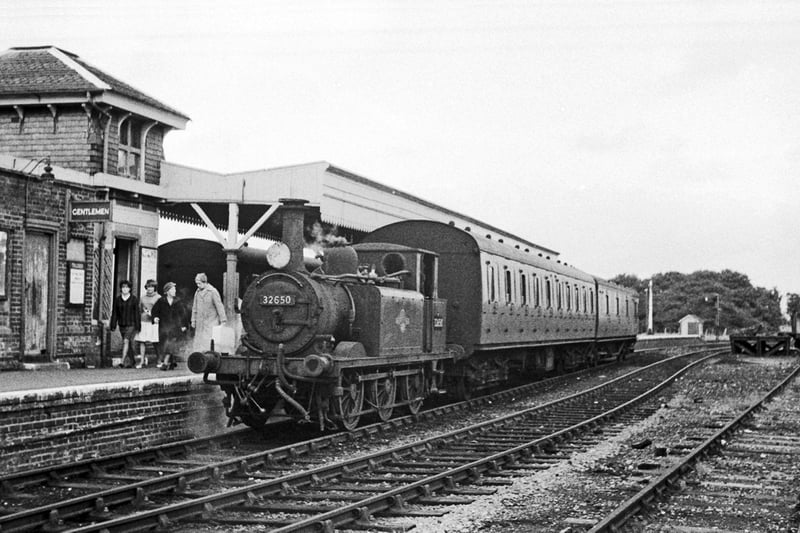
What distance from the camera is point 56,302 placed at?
14.1 m

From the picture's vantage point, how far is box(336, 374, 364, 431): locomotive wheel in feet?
37.1

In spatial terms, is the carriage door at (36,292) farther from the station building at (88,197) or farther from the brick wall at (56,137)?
the brick wall at (56,137)

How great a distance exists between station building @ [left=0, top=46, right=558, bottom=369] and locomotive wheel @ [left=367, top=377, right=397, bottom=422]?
377 cm

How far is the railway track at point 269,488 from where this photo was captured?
6.92m

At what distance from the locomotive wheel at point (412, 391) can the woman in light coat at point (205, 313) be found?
2754mm

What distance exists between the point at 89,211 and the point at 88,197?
1011mm

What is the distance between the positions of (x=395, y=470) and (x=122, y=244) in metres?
9.56

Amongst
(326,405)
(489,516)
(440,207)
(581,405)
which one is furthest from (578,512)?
(440,207)

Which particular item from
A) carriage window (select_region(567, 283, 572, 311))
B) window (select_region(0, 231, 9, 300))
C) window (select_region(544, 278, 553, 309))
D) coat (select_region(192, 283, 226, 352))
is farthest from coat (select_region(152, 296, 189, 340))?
carriage window (select_region(567, 283, 572, 311))

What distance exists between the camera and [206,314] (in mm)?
12961

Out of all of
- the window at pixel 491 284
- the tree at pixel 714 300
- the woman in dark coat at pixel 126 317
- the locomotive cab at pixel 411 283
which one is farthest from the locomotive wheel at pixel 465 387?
the tree at pixel 714 300

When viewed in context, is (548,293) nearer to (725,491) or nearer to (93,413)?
(725,491)

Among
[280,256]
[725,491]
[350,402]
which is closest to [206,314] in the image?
[280,256]

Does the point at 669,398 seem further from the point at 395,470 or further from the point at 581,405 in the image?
the point at 395,470
